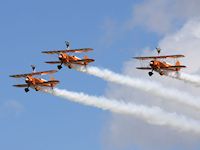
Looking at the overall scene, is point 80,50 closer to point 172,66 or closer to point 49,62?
point 49,62

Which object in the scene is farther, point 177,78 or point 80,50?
point 80,50

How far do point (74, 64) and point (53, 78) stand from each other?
513 centimetres

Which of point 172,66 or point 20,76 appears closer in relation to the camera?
point 172,66

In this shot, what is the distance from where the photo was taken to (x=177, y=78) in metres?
140

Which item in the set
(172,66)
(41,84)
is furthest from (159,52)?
(41,84)

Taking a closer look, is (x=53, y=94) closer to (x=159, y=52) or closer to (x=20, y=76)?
(x=20, y=76)

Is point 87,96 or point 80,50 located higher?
point 80,50

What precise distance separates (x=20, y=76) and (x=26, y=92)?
930 cm

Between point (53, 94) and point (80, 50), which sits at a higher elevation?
point (80, 50)

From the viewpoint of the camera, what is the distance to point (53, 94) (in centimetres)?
14312

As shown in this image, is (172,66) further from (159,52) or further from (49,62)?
(49,62)

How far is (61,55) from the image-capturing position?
146875 mm

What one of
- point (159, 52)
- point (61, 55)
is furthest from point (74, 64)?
point (159, 52)

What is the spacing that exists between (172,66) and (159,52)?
368 centimetres
